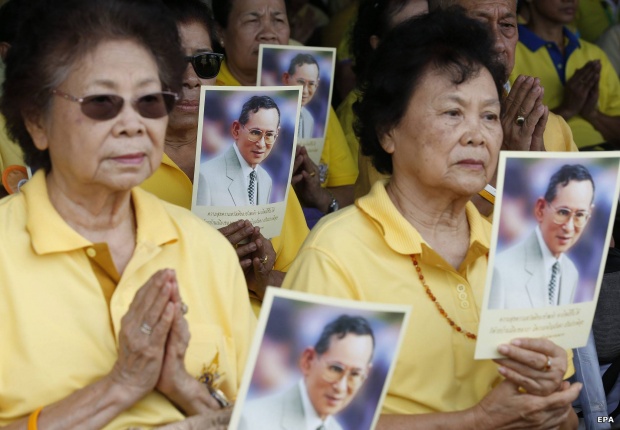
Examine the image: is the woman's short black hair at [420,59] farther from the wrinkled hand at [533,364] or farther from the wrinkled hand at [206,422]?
the wrinkled hand at [206,422]

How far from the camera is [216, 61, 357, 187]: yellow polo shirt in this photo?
4.74m

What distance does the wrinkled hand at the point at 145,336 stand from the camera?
2.23 metres

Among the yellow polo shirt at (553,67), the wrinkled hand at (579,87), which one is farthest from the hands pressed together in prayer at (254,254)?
the wrinkled hand at (579,87)

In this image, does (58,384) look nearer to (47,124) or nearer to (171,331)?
(171,331)

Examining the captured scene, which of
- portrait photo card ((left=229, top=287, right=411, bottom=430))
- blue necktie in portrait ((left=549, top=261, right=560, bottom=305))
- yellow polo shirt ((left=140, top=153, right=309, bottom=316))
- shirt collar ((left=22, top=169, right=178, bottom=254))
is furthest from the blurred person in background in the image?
portrait photo card ((left=229, top=287, right=411, bottom=430))

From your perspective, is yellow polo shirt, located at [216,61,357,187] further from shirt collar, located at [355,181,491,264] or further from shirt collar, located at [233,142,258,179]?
shirt collar, located at [355,181,491,264]

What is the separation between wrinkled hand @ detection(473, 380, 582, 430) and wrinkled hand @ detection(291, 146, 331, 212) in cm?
165

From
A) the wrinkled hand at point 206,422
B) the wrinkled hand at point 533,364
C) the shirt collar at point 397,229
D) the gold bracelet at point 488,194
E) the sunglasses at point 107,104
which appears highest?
the sunglasses at point 107,104

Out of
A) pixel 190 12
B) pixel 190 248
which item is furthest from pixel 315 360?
pixel 190 12

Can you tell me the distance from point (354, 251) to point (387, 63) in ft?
1.85

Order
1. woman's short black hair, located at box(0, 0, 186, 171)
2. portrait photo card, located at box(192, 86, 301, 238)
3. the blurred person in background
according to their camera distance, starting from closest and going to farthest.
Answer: woman's short black hair, located at box(0, 0, 186, 171) → portrait photo card, located at box(192, 86, 301, 238) → the blurred person in background

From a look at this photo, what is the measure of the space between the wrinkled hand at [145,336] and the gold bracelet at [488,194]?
138 cm

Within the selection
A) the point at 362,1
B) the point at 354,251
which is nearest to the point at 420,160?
the point at 354,251

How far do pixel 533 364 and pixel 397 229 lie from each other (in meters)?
0.53
